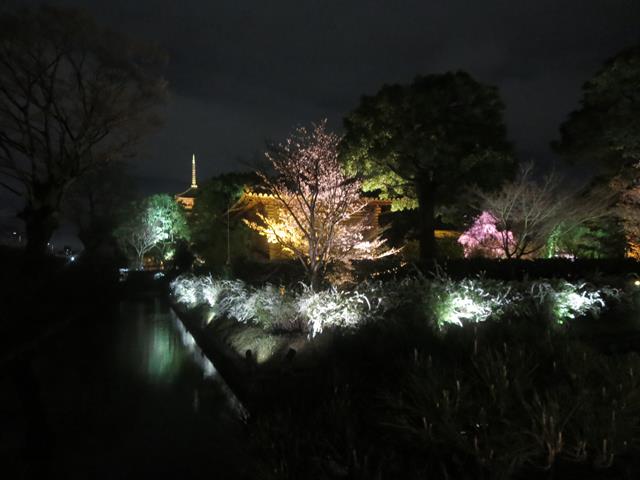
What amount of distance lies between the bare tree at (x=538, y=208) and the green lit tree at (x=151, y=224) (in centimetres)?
3234

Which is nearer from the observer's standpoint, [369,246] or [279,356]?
[279,356]

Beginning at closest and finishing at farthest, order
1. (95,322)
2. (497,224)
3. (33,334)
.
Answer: (33,334)
(95,322)
(497,224)

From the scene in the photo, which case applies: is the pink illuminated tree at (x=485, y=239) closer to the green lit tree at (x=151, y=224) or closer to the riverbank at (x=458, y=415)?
the riverbank at (x=458, y=415)

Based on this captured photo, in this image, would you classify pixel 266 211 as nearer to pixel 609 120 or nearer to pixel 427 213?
pixel 427 213

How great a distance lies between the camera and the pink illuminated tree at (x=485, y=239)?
24.0 meters

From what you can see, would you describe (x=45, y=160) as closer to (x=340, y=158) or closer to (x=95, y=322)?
(x=95, y=322)

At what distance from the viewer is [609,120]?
68.4 ft

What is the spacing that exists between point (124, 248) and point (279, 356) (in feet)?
147

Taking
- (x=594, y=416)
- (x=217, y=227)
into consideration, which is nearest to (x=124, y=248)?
(x=217, y=227)

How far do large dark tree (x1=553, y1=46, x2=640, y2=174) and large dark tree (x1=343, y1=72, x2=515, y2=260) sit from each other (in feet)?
11.8

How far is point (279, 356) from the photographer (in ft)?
31.5

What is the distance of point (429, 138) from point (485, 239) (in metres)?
6.75

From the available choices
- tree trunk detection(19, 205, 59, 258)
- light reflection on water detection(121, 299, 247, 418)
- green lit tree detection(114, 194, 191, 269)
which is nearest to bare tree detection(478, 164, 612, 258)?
light reflection on water detection(121, 299, 247, 418)

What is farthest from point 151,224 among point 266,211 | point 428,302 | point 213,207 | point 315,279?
point 428,302
